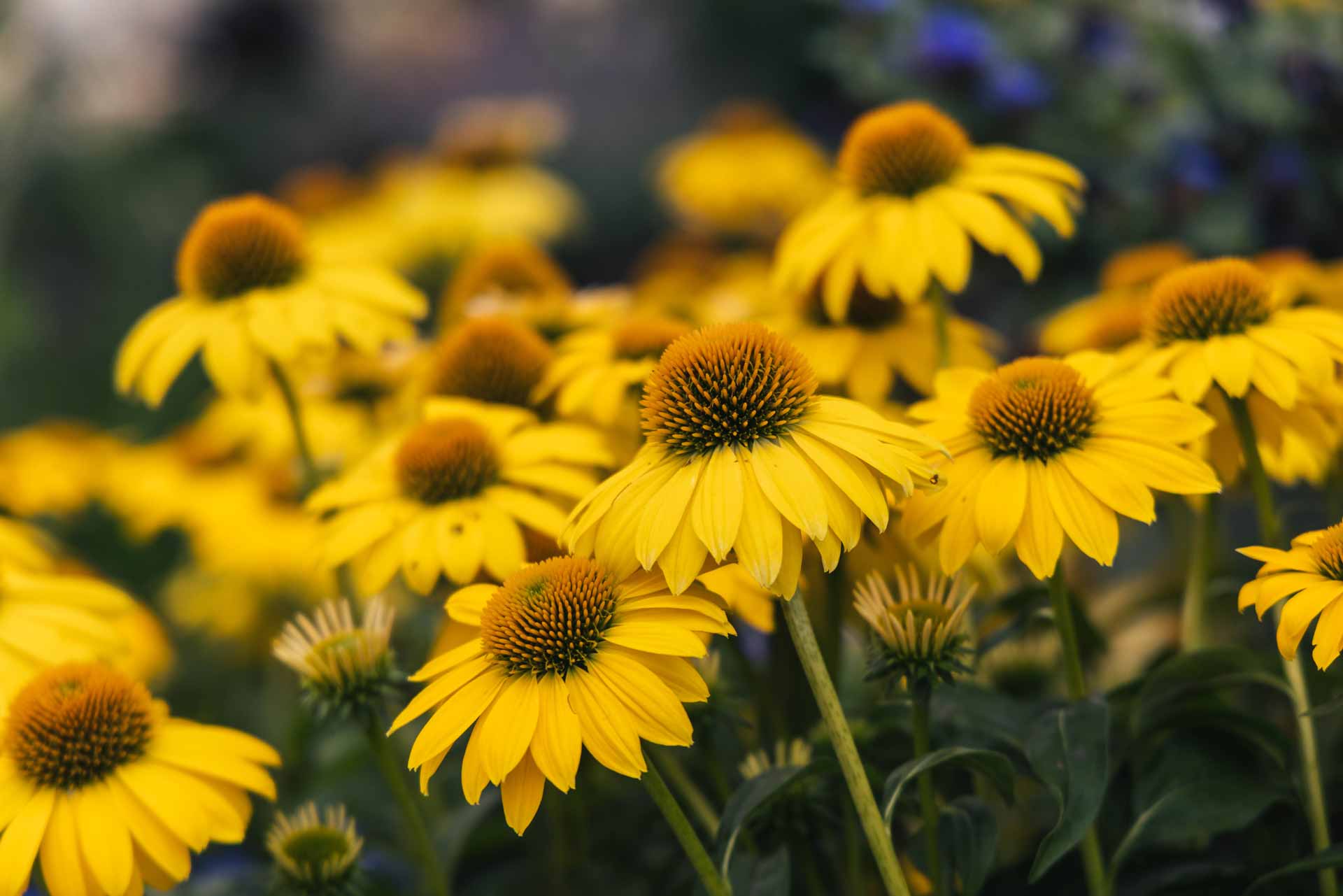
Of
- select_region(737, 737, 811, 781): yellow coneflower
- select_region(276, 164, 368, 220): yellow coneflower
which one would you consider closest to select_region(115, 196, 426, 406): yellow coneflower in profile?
select_region(737, 737, 811, 781): yellow coneflower

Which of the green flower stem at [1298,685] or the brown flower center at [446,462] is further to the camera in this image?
the brown flower center at [446,462]

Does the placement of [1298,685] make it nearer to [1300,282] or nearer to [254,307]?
[1300,282]

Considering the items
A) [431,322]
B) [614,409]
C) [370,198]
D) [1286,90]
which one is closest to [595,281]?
[431,322]

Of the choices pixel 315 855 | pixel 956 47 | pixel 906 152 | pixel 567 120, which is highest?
pixel 567 120

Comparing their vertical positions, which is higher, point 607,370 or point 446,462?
point 607,370

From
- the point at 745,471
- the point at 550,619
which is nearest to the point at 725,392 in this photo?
the point at 745,471

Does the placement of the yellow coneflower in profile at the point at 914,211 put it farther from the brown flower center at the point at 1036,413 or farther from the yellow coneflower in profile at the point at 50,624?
the yellow coneflower in profile at the point at 50,624

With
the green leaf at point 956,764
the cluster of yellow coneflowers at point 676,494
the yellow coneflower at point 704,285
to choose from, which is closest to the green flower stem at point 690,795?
the cluster of yellow coneflowers at point 676,494

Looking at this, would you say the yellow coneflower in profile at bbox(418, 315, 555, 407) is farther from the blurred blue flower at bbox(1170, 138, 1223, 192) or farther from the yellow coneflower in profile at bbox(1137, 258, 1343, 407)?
the blurred blue flower at bbox(1170, 138, 1223, 192)
